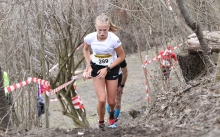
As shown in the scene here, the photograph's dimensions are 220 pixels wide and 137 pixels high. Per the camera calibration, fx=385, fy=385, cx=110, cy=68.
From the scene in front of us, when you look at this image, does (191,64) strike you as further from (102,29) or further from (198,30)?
(102,29)

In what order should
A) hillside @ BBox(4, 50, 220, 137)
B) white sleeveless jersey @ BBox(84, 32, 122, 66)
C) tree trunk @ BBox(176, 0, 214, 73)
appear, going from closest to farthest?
hillside @ BBox(4, 50, 220, 137) → white sleeveless jersey @ BBox(84, 32, 122, 66) → tree trunk @ BBox(176, 0, 214, 73)

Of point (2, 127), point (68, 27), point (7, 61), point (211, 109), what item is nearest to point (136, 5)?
point (68, 27)

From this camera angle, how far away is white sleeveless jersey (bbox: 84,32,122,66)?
577 centimetres

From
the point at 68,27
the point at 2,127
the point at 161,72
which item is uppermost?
the point at 68,27

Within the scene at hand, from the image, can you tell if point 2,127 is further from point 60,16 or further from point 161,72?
point 161,72

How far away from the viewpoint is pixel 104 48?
578 cm

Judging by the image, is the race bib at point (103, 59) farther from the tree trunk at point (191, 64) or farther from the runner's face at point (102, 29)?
the tree trunk at point (191, 64)

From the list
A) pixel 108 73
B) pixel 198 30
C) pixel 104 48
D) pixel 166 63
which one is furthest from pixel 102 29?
pixel 166 63

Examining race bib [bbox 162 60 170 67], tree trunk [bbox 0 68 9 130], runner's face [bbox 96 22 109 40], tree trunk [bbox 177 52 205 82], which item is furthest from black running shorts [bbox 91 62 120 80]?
race bib [bbox 162 60 170 67]

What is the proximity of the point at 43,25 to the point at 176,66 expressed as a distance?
3849 mm

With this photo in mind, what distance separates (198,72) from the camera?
7.96 metres

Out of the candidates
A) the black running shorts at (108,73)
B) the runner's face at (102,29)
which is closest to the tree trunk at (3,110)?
the black running shorts at (108,73)

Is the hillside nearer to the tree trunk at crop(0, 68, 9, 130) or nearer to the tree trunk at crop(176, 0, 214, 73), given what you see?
the tree trunk at crop(176, 0, 214, 73)

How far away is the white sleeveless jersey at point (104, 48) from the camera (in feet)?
18.9
